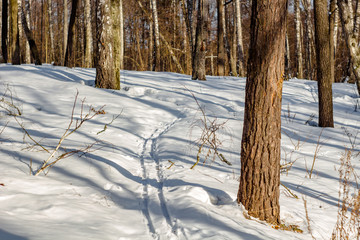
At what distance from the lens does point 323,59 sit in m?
6.71

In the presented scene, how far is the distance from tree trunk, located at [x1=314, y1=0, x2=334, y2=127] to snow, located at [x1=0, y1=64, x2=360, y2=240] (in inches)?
16.2

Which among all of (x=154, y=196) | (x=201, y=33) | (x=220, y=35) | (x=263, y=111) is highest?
(x=220, y=35)

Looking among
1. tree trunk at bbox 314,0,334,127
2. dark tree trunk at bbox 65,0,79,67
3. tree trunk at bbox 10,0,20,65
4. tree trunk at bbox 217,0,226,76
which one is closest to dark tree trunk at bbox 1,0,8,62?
tree trunk at bbox 10,0,20,65

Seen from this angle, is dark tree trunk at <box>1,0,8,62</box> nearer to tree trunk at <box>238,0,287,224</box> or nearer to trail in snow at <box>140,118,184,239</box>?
trail in snow at <box>140,118,184,239</box>

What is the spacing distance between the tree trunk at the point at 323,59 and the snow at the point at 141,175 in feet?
1.35

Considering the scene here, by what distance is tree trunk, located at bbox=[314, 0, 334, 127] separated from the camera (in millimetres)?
6438

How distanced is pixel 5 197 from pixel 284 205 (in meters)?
2.74

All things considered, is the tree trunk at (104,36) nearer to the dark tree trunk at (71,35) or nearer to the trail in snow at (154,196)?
the trail in snow at (154,196)

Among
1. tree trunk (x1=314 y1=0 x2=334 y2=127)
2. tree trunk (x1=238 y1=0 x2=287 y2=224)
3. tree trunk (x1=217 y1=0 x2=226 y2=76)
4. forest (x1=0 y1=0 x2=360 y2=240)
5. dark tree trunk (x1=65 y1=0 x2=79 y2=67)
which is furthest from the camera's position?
tree trunk (x1=217 y1=0 x2=226 y2=76)

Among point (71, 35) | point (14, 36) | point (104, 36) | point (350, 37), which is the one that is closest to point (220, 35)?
point (71, 35)

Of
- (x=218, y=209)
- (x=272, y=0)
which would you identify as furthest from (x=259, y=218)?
(x=272, y=0)

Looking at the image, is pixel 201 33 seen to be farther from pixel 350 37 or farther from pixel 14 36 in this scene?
pixel 14 36

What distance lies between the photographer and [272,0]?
112 inches

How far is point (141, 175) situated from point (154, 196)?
2.25ft
